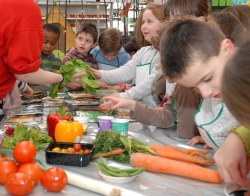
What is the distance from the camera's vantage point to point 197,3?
2408 mm

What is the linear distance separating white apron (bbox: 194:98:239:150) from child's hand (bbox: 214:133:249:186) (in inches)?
11.5

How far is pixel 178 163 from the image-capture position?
59.0 inches

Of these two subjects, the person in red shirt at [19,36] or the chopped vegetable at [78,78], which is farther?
the chopped vegetable at [78,78]

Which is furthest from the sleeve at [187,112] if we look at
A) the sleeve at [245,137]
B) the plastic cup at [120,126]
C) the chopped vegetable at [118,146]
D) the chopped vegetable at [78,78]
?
the chopped vegetable at [78,78]

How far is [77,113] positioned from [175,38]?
1.24 meters

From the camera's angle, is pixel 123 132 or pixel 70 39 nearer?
pixel 123 132

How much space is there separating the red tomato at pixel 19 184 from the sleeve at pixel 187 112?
101cm

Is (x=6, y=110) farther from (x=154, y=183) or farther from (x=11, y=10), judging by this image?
(x=154, y=183)

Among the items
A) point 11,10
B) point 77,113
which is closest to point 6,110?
point 77,113

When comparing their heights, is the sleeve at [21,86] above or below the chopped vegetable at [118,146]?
below

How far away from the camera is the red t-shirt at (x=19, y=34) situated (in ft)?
6.69

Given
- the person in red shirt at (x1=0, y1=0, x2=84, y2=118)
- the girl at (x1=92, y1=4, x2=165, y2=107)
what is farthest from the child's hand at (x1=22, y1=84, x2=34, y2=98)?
the person in red shirt at (x1=0, y1=0, x2=84, y2=118)

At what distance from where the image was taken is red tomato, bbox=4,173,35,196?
1.22 m

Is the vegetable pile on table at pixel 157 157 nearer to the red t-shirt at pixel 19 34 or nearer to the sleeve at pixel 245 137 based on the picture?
the sleeve at pixel 245 137
